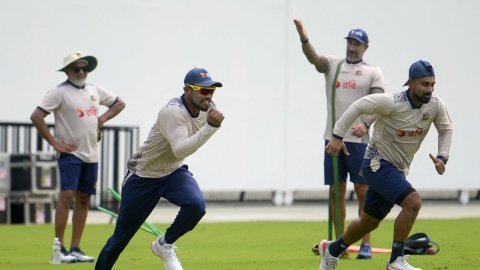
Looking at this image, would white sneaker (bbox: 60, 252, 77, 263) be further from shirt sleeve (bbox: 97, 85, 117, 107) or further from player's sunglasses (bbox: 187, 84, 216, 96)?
player's sunglasses (bbox: 187, 84, 216, 96)

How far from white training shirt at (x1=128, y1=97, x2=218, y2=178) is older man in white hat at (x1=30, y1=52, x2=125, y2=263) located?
9.33 ft

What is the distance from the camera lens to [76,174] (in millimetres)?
12977

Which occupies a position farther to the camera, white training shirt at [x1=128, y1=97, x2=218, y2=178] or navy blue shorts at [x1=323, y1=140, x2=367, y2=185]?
navy blue shorts at [x1=323, y1=140, x2=367, y2=185]

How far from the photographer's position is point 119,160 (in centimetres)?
2055

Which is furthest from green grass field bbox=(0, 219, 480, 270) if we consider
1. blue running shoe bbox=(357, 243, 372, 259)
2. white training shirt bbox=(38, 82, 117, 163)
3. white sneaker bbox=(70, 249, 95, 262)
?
white training shirt bbox=(38, 82, 117, 163)

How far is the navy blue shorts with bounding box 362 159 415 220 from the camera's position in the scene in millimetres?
10469

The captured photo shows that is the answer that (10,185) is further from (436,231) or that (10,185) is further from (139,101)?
(436,231)

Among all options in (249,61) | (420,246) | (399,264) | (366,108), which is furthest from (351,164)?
(249,61)

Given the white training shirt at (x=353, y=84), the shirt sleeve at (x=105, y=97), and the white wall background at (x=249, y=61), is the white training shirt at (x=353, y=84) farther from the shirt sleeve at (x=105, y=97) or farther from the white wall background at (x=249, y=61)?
the white wall background at (x=249, y=61)

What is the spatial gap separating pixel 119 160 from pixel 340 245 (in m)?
10.3

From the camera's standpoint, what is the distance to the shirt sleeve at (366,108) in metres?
10.4

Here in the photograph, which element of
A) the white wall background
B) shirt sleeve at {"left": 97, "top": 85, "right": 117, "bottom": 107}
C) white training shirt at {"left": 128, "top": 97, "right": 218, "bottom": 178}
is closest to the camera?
white training shirt at {"left": 128, "top": 97, "right": 218, "bottom": 178}

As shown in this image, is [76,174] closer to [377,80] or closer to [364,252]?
[364,252]

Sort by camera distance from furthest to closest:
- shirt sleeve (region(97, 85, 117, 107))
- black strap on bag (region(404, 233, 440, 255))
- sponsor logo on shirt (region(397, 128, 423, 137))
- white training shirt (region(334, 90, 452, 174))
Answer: shirt sleeve (region(97, 85, 117, 107))
black strap on bag (region(404, 233, 440, 255))
sponsor logo on shirt (region(397, 128, 423, 137))
white training shirt (region(334, 90, 452, 174))
